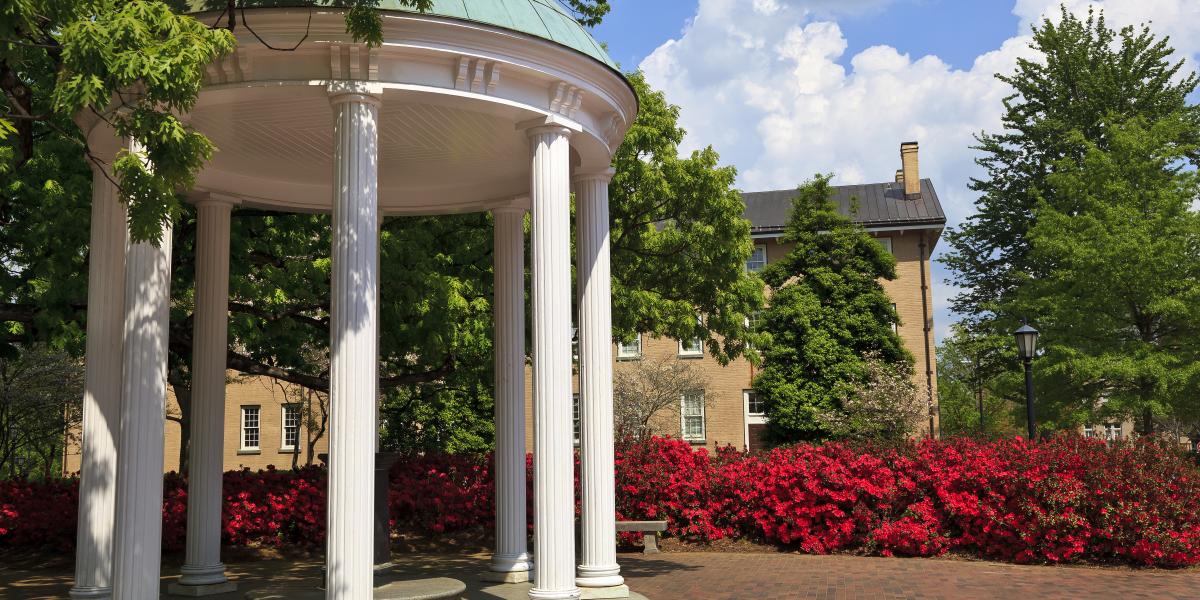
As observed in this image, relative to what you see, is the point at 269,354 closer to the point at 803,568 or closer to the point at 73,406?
the point at 803,568

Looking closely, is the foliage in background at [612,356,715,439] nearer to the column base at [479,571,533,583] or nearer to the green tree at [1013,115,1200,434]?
the green tree at [1013,115,1200,434]

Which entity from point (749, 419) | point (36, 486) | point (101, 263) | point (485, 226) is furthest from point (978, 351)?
point (101, 263)

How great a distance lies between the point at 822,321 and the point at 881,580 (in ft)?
84.2

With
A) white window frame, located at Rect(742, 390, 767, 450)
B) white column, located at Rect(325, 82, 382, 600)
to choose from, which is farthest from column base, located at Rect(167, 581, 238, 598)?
white window frame, located at Rect(742, 390, 767, 450)

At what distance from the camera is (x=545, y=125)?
10.9m

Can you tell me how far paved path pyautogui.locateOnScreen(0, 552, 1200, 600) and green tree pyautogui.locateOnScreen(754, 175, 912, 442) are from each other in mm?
21202

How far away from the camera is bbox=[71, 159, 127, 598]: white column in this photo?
10.5 meters

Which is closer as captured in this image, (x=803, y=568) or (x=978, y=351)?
Answer: (x=803, y=568)

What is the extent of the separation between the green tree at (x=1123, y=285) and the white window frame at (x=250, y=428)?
116ft

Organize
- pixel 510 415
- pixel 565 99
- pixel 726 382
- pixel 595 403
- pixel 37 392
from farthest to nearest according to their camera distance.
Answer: pixel 726 382 < pixel 37 392 < pixel 510 415 < pixel 595 403 < pixel 565 99

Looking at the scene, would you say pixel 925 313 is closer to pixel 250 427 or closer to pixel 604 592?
pixel 250 427

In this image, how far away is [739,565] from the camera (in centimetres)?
1733

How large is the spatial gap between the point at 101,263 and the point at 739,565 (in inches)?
439

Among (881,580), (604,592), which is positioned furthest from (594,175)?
(881,580)
